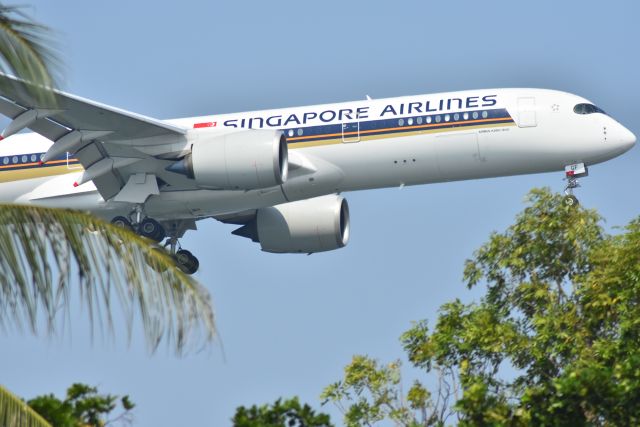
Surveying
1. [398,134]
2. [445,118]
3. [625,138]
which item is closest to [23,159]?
[398,134]

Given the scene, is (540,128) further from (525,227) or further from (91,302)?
(91,302)

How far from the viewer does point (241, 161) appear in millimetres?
30734

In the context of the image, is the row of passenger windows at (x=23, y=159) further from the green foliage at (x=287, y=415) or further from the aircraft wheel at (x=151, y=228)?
the green foliage at (x=287, y=415)

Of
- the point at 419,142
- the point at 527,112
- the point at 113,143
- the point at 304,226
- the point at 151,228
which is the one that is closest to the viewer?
the point at 419,142

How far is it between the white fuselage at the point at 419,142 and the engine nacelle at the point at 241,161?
123 centimetres

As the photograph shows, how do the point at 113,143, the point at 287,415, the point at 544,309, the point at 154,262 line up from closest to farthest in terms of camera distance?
the point at 154,262
the point at 287,415
the point at 544,309
the point at 113,143

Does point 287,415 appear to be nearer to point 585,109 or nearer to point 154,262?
point 154,262

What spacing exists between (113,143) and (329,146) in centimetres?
633

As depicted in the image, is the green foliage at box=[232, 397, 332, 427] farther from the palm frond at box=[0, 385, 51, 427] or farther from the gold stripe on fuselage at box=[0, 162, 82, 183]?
the gold stripe on fuselage at box=[0, 162, 82, 183]

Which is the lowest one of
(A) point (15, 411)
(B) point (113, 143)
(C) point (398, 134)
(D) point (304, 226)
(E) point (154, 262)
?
(A) point (15, 411)

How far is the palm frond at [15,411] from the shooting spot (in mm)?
8914

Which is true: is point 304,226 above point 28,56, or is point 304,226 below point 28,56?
above

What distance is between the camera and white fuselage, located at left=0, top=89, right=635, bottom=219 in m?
32.3

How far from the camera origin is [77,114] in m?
32.1
